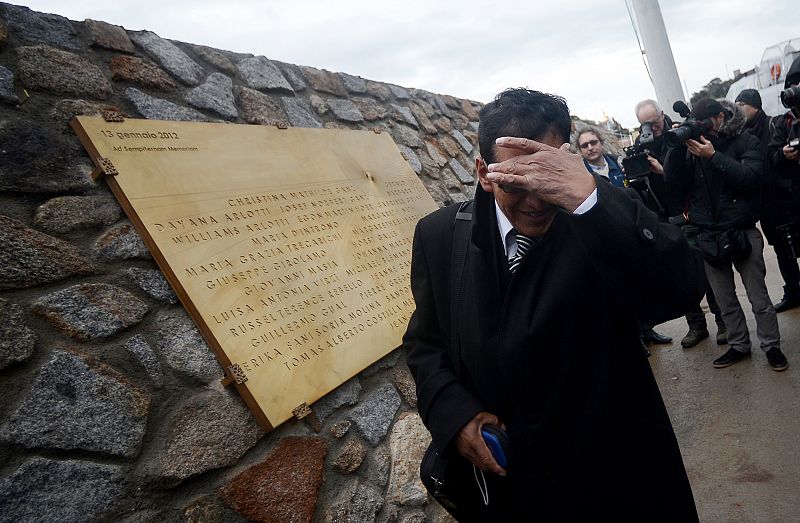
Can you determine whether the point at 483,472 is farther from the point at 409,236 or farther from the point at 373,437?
the point at 409,236

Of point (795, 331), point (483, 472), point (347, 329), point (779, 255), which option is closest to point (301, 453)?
point (347, 329)

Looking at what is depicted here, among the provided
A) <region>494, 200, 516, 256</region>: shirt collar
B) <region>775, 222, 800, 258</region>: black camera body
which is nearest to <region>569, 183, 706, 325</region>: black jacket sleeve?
<region>494, 200, 516, 256</region>: shirt collar

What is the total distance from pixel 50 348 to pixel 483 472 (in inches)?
53.2

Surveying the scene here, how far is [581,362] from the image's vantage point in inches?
52.6

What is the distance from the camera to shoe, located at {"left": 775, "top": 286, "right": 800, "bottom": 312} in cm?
425

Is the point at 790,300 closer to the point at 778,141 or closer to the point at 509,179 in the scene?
the point at 778,141

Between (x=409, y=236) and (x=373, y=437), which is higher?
(x=409, y=236)

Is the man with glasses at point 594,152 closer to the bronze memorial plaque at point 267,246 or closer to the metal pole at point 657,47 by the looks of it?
the bronze memorial plaque at point 267,246

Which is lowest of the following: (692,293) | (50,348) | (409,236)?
(692,293)

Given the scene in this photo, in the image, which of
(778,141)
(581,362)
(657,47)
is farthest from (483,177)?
(657,47)

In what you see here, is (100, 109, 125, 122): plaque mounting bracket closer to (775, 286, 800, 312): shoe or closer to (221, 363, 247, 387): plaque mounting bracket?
(221, 363, 247, 387): plaque mounting bracket

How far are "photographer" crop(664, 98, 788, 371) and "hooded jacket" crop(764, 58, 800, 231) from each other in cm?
11

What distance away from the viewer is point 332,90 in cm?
352

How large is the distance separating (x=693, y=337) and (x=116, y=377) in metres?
4.25
